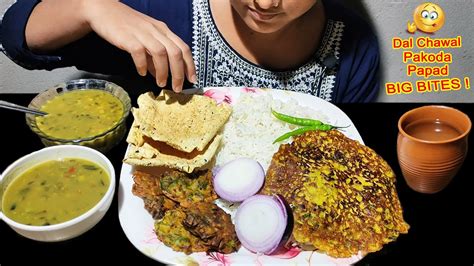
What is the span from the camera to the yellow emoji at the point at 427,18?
7.72 feet

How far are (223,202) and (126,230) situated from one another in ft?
1.01

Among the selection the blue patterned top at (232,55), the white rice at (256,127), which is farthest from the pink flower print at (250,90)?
the blue patterned top at (232,55)

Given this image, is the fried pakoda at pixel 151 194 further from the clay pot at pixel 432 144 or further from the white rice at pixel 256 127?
the clay pot at pixel 432 144

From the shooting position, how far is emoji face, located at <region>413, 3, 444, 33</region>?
92.5 inches

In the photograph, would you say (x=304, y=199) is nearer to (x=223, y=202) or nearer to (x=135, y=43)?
(x=223, y=202)

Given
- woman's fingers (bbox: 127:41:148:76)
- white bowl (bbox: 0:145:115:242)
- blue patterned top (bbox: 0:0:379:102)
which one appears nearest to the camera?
white bowl (bbox: 0:145:115:242)

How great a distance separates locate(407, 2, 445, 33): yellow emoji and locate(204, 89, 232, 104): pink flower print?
96 centimetres

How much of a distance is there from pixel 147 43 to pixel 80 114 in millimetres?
370

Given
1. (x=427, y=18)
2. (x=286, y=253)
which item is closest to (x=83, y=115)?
(x=286, y=253)

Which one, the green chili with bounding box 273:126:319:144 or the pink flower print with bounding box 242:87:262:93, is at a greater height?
the pink flower print with bounding box 242:87:262:93

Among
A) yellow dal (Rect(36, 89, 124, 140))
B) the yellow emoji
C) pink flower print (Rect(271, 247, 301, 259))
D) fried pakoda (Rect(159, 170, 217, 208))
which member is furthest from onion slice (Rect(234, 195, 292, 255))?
the yellow emoji

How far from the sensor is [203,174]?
1.62m

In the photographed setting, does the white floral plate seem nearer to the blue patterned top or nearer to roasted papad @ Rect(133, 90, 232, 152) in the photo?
roasted papad @ Rect(133, 90, 232, 152)

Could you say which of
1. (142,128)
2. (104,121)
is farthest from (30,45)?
(142,128)
